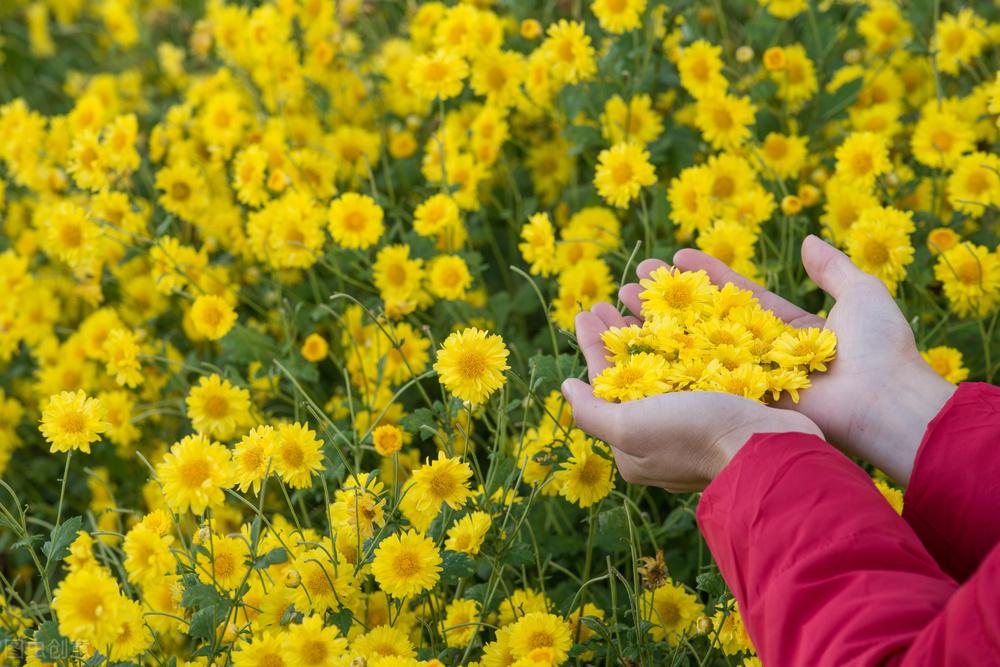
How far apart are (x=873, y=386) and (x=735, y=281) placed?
1.03 ft

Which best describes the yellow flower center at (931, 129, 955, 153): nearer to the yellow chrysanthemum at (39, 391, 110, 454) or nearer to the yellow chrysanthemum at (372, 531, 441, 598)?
the yellow chrysanthemum at (372, 531, 441, 598)

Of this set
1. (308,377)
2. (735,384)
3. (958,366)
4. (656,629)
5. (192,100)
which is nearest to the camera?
(735,384)

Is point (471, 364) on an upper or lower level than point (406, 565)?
upper

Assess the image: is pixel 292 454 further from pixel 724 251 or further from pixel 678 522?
pixel 724 251

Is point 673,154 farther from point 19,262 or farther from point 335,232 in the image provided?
point 19,262

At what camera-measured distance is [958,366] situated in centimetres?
171

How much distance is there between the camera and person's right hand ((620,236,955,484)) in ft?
4.13

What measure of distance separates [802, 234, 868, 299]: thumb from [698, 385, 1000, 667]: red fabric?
34 cm

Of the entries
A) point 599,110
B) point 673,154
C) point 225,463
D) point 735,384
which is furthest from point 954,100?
point 225,463

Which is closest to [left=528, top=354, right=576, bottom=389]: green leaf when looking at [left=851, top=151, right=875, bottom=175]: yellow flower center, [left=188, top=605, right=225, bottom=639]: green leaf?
[left=188, top=605, right=225, bottom=639]: green leaf

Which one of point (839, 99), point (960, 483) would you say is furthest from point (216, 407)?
point (839, 99)

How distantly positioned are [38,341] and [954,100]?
6.90 ft

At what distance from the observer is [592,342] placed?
1391mm

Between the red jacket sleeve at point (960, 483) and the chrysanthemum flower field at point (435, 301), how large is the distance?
0.68 feet
